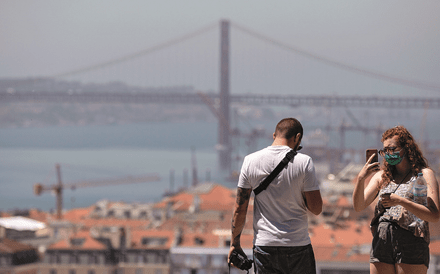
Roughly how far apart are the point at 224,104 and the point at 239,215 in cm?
4516

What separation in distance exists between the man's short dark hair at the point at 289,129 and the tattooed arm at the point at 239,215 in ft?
0.49

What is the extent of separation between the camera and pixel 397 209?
1.60 m

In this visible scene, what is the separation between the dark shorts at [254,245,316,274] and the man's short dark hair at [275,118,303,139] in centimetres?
26

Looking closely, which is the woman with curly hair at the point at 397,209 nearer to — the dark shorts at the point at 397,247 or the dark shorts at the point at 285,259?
the dark shorts at the point at 397,247

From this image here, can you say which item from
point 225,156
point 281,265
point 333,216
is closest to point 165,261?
point 333,216

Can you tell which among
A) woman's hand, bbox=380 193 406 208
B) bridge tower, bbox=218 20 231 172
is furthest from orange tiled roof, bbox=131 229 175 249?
bridge tower, bbox=218 20 231 172

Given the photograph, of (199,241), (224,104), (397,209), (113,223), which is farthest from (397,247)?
(224,104)

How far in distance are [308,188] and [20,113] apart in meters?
80.7

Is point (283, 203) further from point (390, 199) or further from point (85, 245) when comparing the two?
point (85, 245)

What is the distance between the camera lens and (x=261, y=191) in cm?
157

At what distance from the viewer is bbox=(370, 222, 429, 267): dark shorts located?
1586mm

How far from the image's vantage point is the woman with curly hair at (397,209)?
5.18ft

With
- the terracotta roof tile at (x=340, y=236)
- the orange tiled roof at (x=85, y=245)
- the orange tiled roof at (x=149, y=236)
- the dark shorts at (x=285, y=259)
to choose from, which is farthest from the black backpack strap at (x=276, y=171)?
the orange tiled roof at (x=85, y=245)

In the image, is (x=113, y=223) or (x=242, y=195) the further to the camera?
(x=113, y=223)
